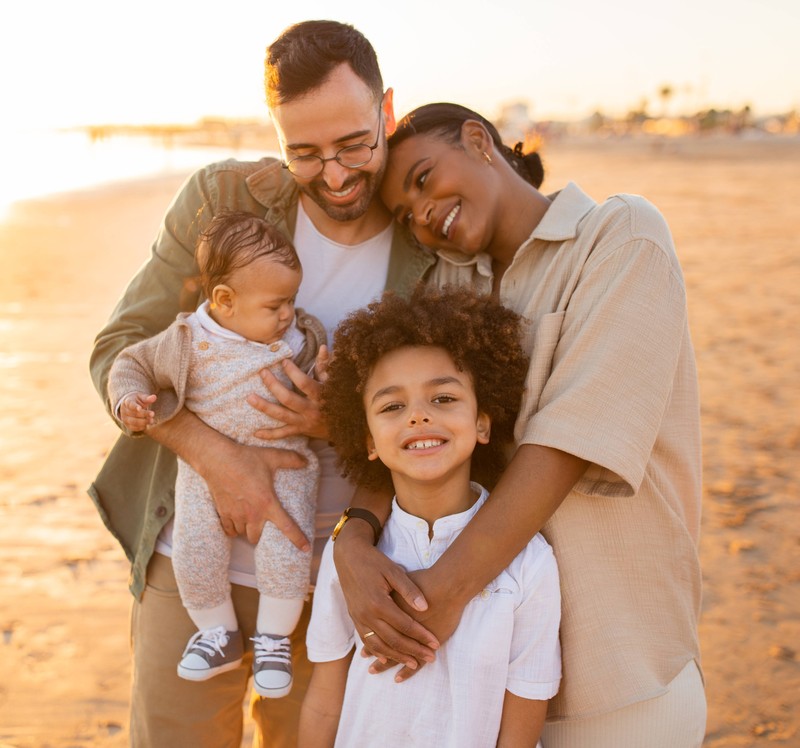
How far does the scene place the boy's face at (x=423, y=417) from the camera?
227 centimetres

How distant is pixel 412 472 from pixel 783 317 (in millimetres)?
10326

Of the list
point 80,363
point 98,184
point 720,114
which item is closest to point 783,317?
point 80,363

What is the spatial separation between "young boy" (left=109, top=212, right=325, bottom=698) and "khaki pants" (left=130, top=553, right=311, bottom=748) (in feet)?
0.31

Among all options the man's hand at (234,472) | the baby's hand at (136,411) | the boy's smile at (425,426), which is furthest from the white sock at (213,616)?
the boy's smile at (425,426)

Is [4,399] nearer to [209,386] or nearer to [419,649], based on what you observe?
[209,386]

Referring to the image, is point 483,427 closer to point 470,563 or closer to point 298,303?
point 470,563

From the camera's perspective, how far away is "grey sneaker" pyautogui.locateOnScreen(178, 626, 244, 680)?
2645mm

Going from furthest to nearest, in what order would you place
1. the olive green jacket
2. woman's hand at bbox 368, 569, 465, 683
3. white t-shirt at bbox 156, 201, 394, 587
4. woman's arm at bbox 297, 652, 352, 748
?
white t-shirt at bbox 156, 201, 394, 587, the olive green jacket, woman's arm at bbox 297, 652, 352, 748, woman's hand at bbox 368, 569, 465, 683

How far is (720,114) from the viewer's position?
267ft

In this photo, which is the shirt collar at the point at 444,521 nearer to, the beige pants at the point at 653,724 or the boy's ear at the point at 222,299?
the beige pants at the point at 653,724

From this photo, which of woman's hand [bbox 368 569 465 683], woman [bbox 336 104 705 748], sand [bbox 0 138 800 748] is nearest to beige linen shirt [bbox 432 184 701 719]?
woman [bbox 336 104 705 748]

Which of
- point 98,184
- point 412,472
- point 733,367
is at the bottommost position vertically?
point 98,184

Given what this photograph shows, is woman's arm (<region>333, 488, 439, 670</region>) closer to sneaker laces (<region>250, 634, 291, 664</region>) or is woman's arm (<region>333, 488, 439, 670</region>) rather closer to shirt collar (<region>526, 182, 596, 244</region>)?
sneaker laces (<region>250, 634, 291, 664</region>)

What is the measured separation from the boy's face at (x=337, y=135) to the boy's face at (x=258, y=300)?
304 millimetres
